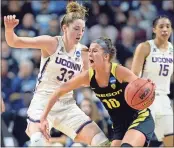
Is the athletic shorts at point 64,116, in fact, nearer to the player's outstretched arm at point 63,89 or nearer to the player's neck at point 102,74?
the player's outstretched arm at point 63,89

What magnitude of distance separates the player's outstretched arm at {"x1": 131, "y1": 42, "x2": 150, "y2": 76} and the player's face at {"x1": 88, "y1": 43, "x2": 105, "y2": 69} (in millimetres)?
1264

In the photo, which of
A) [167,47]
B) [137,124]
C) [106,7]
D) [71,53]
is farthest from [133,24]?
[137,124]

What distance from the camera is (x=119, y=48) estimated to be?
9797 millimetres

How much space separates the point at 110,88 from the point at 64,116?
2.37 feet

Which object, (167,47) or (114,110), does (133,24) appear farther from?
(114,110)

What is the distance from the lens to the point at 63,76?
5.98 meters

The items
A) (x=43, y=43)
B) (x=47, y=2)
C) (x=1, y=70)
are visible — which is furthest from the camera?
(x=47, y=2)

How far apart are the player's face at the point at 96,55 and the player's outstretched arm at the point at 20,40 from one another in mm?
542

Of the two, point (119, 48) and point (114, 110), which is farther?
point (119, 48)

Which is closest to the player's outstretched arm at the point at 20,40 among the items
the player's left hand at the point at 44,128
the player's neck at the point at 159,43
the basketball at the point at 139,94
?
the player's left hand at the point at 44,128

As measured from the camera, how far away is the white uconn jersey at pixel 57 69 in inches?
235

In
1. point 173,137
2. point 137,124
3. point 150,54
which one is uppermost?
point 150,54

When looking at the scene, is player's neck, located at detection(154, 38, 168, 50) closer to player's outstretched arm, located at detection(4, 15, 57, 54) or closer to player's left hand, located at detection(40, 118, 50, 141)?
player's outstretched arm, located at detection(4, 15, 57, 54)

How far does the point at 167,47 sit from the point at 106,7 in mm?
3975
